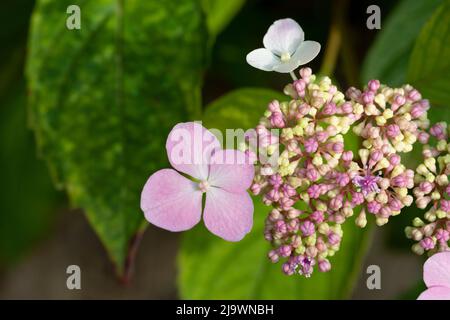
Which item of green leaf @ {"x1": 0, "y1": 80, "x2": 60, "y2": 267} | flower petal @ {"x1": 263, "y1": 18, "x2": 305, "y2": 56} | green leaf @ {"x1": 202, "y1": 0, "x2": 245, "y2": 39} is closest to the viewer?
flower petal @ {"x1": 263, "y1": 18, "x2": 305, "y2": 56}

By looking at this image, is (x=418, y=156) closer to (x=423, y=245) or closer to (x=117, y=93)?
(x=423, y=245)

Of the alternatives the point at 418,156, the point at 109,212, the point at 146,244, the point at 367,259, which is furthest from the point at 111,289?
Answer: the point at 418,156

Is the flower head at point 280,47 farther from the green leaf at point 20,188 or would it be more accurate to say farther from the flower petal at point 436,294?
the green leaf at point 20,188

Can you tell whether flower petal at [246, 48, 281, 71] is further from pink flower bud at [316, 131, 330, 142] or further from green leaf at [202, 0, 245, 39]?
green leaf at [202, 0, 245, 39]

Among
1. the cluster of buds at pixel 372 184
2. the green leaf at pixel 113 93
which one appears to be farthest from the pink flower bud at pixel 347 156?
the green leaf at pixel 113 93

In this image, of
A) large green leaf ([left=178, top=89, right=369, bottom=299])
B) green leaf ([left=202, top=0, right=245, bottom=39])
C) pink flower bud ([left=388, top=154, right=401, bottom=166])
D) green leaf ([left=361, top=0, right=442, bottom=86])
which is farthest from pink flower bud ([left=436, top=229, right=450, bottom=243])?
green leaf ([left=202, top=0, right=245, bottom=39])
